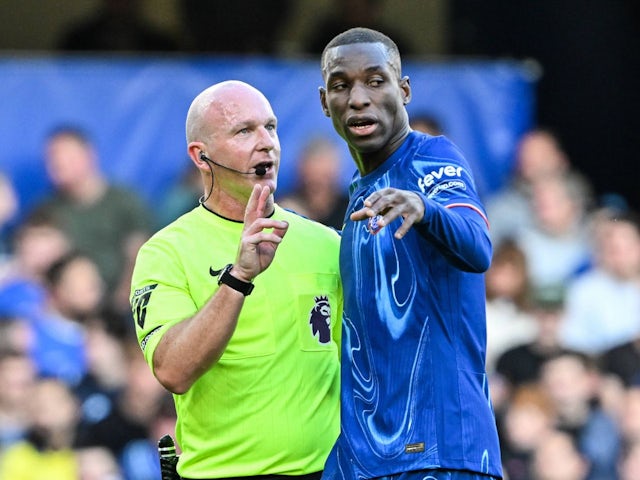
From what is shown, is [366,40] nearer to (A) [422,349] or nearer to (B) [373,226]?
(B) [373,226]

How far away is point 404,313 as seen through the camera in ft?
13.7

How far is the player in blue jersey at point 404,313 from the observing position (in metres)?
4.12

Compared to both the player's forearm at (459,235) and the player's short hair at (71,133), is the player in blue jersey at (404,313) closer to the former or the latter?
the player's forearm at (459,235)

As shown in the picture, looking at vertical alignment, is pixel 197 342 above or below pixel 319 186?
below

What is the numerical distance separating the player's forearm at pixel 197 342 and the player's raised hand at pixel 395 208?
68 cm

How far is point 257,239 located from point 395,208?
63 centimetres

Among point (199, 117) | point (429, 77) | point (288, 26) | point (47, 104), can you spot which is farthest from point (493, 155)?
point (199, 117)

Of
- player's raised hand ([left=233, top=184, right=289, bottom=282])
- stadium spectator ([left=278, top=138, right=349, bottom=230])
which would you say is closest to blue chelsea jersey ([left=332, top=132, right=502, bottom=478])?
player's raised hand ([left=233, top=184, right=289, bottom=282])

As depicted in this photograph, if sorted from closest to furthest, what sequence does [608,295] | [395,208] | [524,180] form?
[395,208] → [608,295] → [524,180]

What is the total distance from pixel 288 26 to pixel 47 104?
96.0 inches

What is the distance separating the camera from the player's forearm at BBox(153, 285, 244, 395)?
430 cm

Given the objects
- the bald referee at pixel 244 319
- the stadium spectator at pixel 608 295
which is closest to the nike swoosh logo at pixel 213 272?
the bald referee at pixel 244 319

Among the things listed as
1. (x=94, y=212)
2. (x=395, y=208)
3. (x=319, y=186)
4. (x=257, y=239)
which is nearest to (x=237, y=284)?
(x=257, y=239)

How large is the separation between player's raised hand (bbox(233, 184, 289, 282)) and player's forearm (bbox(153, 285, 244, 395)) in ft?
0.28
